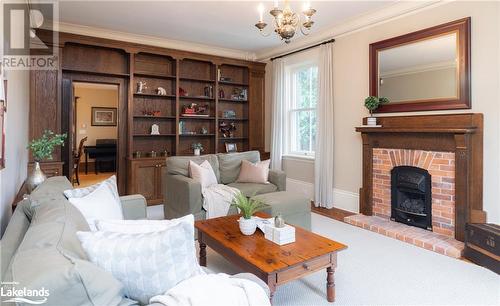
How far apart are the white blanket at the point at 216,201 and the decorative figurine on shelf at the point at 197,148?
1893 millimetres

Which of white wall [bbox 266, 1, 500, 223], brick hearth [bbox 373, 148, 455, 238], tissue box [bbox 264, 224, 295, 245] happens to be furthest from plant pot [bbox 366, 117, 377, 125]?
tissue box [bbox 264, 224, 295, 245]

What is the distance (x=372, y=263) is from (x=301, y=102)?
336 centimetres

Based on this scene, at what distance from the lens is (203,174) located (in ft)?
12.4

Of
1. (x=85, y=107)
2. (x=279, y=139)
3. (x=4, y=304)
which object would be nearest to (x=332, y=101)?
(x=279, y=139)

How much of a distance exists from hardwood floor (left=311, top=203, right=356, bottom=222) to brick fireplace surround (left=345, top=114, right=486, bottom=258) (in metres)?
0.25

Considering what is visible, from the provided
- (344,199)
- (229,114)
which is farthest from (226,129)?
(344,199)

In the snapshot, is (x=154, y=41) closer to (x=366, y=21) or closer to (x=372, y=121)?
(x=366, y=21)

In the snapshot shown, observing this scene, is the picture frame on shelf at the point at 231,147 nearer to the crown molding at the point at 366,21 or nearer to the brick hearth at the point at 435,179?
the crown molding at the point at 366,21

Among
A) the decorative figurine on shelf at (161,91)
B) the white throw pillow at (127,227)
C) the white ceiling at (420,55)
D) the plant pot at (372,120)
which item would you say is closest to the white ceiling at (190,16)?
the white ceiling at (420,55)

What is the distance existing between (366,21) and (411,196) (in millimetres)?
2339

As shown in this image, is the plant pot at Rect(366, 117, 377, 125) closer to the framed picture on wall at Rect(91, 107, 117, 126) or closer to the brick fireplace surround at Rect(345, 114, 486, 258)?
the brick fireplace surround at Rect(345, 114, 486, 258)

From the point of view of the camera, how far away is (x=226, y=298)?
3.65 feet

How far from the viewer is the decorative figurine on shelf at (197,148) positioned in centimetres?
539

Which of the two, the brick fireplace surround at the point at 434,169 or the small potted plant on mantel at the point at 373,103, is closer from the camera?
the brick fireplace surround at the point at 434,169
